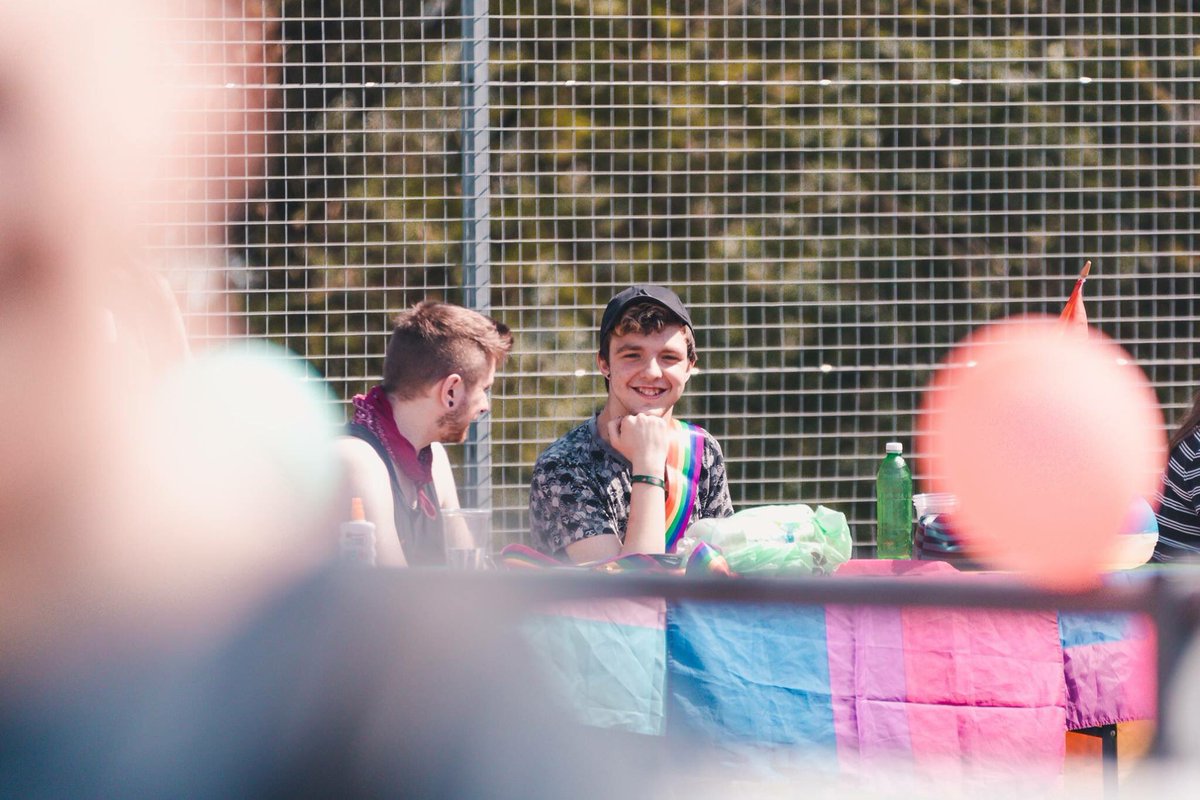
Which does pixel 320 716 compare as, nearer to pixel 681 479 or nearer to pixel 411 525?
pixel 411 525

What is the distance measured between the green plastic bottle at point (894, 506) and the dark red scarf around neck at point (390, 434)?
991 millimetres

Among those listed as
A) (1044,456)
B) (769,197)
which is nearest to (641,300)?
(1044,456)

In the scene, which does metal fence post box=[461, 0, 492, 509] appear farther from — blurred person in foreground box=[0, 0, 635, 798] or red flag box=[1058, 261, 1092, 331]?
blurred person in foreground box=[0, 0, 635, 798]

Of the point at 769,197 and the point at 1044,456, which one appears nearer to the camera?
the point at 1044,456

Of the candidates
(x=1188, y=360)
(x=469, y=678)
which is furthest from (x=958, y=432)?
Result: (x=1188, y=360)

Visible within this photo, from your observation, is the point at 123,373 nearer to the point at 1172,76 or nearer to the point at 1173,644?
the point at 1173,644

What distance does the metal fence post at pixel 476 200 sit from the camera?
13.3 feet

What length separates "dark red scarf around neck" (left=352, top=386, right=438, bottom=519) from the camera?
2.68 meters

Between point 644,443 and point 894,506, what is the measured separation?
0.59 metres

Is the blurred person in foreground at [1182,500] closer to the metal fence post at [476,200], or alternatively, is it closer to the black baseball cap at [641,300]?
the black baseball cap at [641,300]

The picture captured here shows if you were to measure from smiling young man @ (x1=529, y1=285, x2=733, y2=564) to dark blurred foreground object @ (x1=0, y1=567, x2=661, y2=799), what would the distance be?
136 cm

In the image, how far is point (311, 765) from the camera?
1.08 m

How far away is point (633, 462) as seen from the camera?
2668 mm

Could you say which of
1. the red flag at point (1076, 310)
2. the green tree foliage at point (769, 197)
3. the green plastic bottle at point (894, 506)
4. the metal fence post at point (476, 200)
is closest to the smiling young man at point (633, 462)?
the green plastic bottle at point (894, 506)
